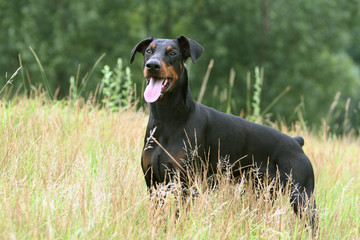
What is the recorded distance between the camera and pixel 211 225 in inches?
123

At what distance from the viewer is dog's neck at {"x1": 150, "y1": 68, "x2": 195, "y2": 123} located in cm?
367

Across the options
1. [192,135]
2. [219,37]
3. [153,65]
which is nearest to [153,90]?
[153,65]

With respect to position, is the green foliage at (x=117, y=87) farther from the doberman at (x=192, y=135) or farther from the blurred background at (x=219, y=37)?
the blurred background at (x=219, y=37)

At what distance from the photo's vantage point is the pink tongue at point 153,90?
3436 millimetres

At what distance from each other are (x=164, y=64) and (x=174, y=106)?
38cm

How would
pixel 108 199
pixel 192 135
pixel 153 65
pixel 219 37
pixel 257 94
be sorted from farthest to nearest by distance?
1. pixel 219 37
2. pixel 257 94
3. pixel 192 135
4. pixel 153 65
5. pixel 108 199

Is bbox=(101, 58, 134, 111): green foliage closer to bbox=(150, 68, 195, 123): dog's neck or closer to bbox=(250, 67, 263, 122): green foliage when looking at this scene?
bbox=(150, 68, 195, 123): dog's neck

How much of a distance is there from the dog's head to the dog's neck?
0.09 m

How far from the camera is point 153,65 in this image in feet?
11.1

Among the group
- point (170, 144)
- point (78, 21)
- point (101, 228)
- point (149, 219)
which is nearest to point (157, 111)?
point (170, 144)

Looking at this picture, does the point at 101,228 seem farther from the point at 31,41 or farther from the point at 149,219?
the point at 31,41

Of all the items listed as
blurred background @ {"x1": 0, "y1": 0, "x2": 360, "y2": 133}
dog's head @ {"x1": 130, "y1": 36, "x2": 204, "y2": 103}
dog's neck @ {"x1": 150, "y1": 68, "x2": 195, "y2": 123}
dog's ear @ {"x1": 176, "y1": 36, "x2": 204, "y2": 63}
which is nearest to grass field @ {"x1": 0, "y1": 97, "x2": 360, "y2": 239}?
dog's neck @ {"x1": 150, "y1": 68, "x2": 195, "y2": 123}

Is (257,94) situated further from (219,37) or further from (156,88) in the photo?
(219,37)

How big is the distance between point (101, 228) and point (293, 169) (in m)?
1.83
